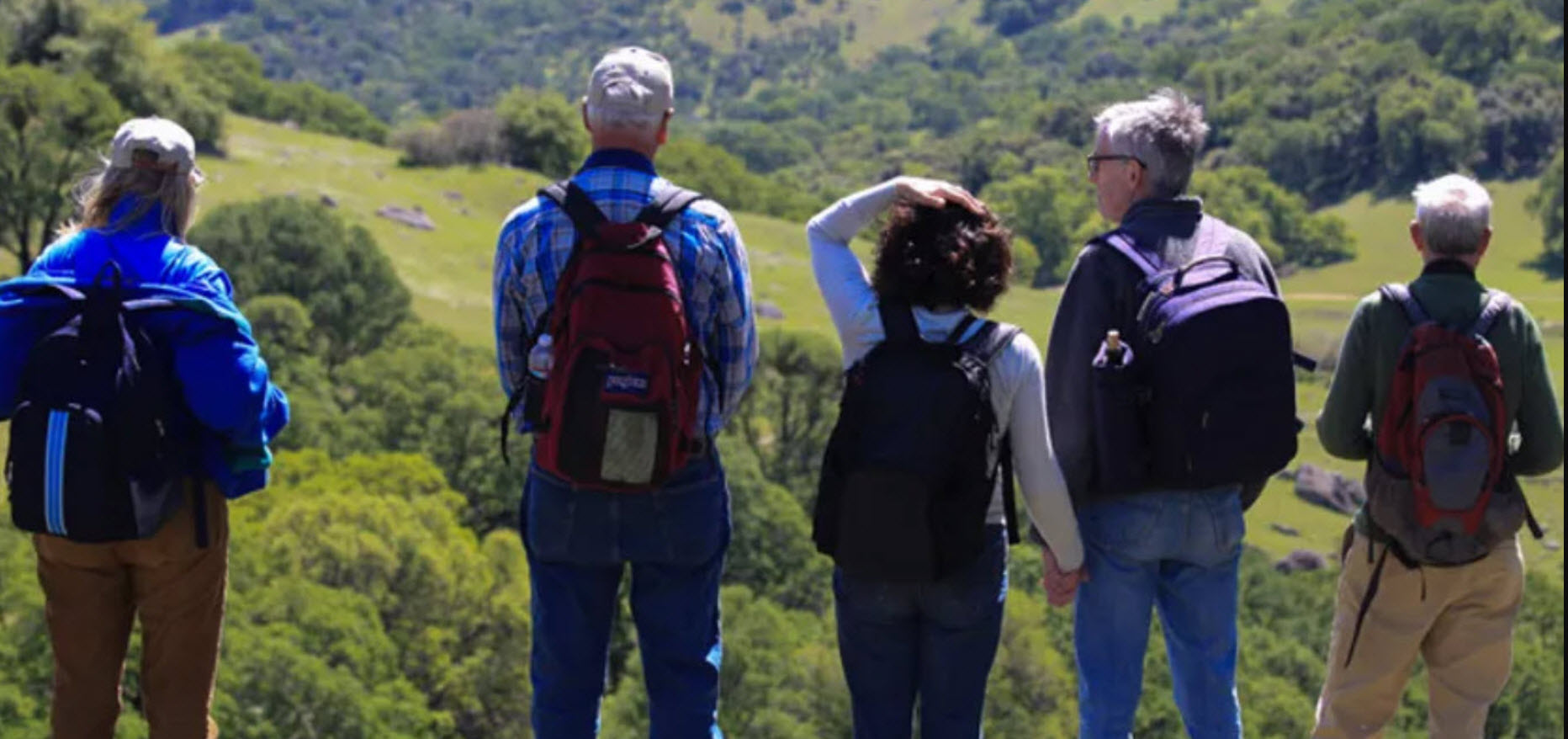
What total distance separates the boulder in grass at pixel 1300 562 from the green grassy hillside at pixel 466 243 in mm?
2204

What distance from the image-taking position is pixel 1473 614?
602cm

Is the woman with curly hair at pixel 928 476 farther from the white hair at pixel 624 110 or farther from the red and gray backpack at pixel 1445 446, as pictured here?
the red and gray backpack at pixel 1445 446

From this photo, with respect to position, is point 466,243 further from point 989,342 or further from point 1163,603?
point 989,342

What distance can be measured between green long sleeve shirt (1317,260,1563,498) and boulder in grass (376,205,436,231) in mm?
74684

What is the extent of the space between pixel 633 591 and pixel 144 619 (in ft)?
4.99

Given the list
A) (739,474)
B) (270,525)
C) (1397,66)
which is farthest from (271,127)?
(1397,66)

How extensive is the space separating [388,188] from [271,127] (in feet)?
29.0

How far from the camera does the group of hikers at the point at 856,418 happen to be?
5.18 metres

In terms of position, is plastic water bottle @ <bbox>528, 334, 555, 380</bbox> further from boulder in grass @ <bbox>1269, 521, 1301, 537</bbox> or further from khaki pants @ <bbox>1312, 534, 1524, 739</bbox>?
boulder in grass @ <bbox>1269, 521, 1301, 537</bbox>

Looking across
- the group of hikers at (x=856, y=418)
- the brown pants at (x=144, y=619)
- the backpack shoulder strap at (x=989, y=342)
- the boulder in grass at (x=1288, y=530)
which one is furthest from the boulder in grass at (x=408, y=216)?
the backpack shoulder strap at (x=989, y=342)

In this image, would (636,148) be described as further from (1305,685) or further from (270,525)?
(1305,685)

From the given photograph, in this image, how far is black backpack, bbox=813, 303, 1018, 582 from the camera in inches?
199

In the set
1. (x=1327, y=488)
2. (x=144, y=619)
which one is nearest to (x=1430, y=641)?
(x=144, y=619)

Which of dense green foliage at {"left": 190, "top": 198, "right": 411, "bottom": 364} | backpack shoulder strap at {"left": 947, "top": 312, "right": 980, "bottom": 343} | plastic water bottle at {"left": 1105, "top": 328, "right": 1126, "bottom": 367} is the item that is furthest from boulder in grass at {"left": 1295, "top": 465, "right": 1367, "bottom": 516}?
backpack shoulder strap at {"left": 947, "top": 312, "right": 980, "bottom": 343}
